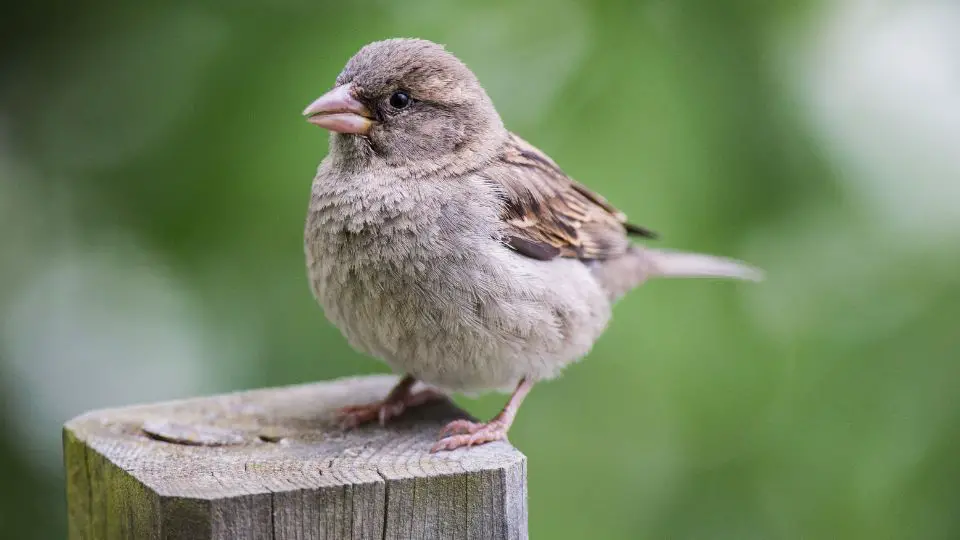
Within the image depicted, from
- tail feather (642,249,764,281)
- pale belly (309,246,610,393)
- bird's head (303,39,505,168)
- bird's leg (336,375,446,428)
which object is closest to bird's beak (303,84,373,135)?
bird's head (303,39,505,168)

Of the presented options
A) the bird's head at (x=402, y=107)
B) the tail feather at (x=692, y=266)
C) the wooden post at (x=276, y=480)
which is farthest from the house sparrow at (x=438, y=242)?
the tail feather at (x=692, y=266)

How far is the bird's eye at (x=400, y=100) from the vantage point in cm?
267

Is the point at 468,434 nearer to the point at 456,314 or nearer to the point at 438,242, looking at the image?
the point at 456,314

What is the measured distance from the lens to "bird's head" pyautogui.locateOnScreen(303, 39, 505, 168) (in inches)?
103

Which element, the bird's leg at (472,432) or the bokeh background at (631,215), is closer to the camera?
the bird's leg at (472,432)

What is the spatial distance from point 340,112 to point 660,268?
119 cm

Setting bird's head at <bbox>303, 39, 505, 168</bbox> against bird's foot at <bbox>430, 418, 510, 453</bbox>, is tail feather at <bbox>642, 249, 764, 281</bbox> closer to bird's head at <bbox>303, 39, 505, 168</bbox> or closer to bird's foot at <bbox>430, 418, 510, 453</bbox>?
bird's head at <bbox>303, 39, 505, 168</bbox>

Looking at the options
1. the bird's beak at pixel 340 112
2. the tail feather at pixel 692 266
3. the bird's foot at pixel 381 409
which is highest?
the bird's beak at pixel 340 112

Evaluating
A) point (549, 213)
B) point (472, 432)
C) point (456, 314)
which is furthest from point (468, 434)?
point (549, 213)

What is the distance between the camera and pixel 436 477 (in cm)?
192

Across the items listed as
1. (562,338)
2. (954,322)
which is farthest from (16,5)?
(954,322)

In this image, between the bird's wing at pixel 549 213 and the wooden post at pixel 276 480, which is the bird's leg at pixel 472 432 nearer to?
the wooden post at pixel 276 480

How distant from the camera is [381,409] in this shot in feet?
8.54

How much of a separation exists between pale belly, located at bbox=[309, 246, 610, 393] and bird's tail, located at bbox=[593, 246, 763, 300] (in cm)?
41
